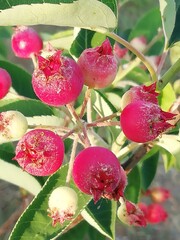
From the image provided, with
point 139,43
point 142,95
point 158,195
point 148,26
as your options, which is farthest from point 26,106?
point 158,195

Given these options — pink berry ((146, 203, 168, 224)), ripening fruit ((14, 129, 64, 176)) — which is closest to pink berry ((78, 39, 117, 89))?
ripening fruit ((14, 129, 64, 176))

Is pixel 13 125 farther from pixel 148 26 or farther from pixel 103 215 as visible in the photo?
pixel 148 26

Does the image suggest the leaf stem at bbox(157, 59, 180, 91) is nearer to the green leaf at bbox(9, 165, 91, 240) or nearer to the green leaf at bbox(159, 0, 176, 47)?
the green leaf at bbox(159, 0, 176, 47)

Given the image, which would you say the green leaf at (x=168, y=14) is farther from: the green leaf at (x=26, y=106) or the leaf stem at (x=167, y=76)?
the green leaf at (x=26, y=106)

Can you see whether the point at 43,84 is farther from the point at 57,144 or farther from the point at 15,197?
the point at 15,197

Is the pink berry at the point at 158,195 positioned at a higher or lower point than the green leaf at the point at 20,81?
lower

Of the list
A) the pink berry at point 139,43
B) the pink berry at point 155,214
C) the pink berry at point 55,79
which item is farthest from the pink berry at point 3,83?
the pink berry at point 155,214

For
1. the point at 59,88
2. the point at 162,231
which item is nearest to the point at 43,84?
the point at 59,88
